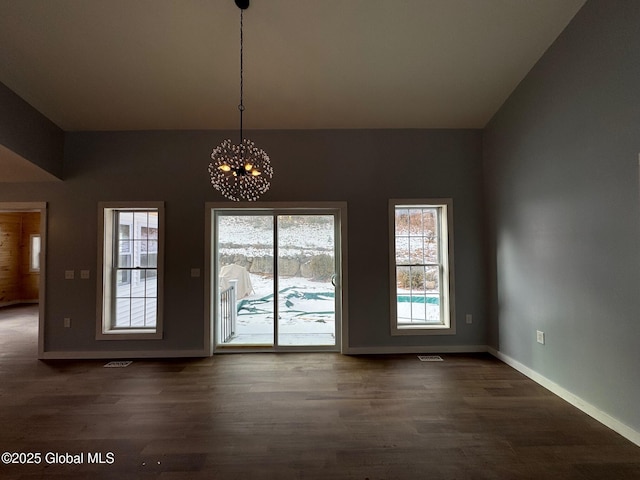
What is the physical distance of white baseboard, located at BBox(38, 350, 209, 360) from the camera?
A: 3.97 m

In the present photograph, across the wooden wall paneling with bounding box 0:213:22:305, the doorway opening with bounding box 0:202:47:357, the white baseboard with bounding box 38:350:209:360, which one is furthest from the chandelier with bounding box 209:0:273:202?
the wooden wall paneling with bounding box 0:213:22:305

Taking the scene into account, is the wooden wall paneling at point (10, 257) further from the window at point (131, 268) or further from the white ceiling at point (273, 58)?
the white ceiling at point (273, 58)

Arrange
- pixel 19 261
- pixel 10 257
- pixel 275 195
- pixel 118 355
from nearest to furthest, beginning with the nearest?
1. pixel 118 355
2. pixel 275 195
3. pixel 10 257
4. pixel 19 261

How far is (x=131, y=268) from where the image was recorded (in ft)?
13.9

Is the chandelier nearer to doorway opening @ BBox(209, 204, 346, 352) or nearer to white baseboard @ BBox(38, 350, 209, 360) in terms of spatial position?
doorway opening @ BBox(209, 204, 346, 352)

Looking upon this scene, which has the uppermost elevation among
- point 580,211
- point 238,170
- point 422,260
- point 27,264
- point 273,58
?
point 273,58

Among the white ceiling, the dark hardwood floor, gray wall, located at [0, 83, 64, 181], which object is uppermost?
the white ceiling

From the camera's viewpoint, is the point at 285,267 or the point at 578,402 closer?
the point at 578,402

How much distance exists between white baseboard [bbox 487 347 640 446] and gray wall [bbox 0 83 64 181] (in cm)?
620

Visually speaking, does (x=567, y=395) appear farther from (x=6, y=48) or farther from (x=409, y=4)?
(x=6, y=48)

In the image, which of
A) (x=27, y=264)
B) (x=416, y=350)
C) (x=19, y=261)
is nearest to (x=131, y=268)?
(x=416, y=350)

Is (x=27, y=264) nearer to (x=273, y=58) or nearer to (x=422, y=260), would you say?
(x=273, y=58)

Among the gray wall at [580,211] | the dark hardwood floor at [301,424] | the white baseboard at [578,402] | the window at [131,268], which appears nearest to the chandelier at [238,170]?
the dark hardwood floor at [301,424]

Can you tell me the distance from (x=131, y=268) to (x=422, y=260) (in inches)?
162
